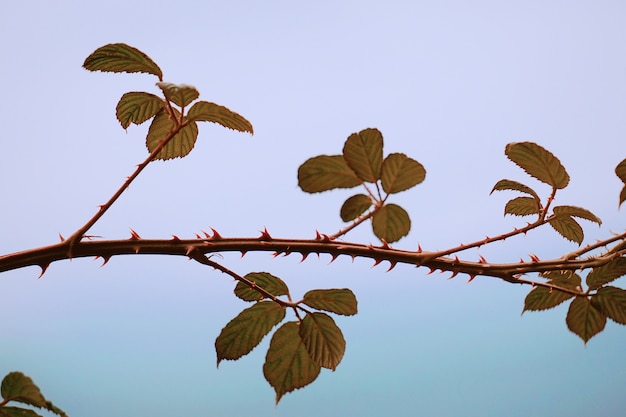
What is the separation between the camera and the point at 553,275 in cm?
36

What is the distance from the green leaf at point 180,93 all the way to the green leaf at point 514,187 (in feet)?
0.63

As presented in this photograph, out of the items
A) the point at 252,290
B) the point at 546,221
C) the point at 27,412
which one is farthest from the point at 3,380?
the point at 546,221

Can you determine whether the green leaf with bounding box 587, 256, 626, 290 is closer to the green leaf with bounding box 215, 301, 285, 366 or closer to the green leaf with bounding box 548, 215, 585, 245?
the green leaf with bounding box 548, 215, 585, 245

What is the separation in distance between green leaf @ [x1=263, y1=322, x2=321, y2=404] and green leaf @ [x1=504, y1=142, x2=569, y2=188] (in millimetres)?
164

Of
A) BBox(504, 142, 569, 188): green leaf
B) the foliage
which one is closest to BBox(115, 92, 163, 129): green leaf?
the foliage

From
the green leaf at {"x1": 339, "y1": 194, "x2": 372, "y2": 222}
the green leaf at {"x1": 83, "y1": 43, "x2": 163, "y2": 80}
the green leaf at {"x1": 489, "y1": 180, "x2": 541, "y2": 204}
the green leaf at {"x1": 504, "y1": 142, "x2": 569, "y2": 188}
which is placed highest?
the green leaf at {"x1": 83, "y1": 43, "x2": 163, "y2": 80}

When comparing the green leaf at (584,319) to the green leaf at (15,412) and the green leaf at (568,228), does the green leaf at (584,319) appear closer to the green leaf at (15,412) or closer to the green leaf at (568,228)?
the green leaf at (568,228)

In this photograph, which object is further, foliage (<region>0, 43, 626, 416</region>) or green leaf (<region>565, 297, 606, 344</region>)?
green leaf (<region>565, 297, 606, 344</region>)

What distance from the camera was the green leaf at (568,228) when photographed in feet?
1.12

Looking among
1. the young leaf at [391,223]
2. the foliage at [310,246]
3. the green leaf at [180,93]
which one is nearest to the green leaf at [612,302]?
the foliage at [310,246]

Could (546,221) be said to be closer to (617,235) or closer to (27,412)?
(617,235)

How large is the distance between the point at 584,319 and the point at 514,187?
10 cm

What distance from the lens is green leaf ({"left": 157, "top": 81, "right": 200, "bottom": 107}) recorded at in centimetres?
25

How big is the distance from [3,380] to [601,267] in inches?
13.3
